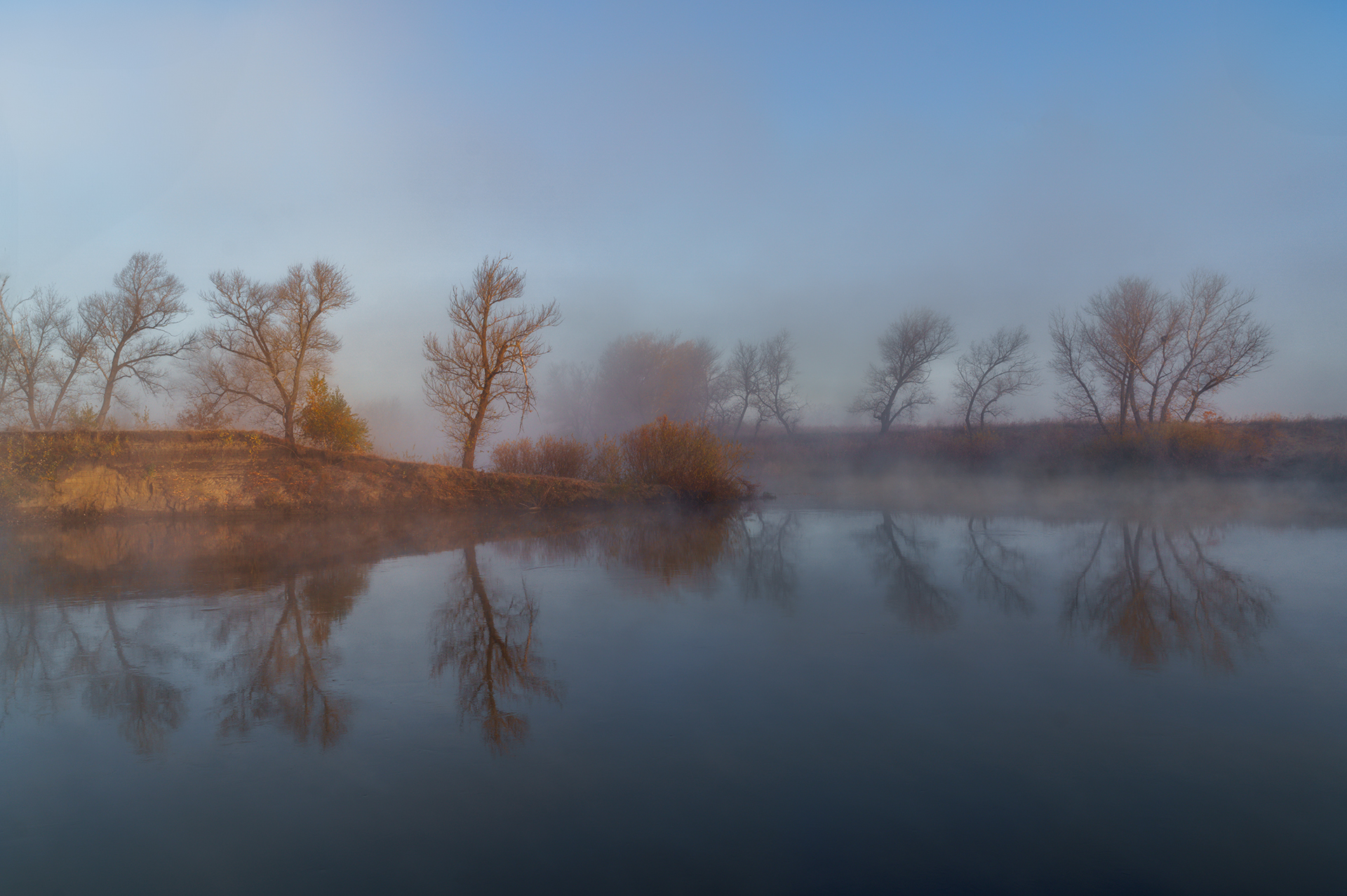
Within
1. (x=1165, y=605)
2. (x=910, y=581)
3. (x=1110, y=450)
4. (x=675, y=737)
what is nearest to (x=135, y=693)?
(x=675, y=737)

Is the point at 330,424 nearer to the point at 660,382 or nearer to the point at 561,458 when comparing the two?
the point at 561,458

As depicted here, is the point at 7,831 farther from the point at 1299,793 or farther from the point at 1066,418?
the point at 1066,418

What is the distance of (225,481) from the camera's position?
1670cm

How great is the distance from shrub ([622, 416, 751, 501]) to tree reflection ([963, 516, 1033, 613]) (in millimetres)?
8139

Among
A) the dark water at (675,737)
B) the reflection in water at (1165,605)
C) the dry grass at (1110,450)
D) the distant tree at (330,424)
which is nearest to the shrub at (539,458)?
the distant tree at (330,424)

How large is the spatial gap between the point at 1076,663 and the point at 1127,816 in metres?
2.37

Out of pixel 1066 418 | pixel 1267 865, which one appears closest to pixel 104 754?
pixel 1267 865

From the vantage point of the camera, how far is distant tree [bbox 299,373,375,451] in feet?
62.2

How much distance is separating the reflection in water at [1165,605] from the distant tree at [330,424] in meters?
17.5

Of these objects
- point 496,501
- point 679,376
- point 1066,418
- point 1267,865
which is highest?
point 679,376

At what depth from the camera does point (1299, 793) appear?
3463 mm

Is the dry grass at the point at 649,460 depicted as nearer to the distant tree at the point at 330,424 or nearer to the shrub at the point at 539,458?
the shrub at the point at 539,458

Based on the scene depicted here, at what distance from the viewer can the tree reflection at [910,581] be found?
691cm

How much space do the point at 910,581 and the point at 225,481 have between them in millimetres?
16225
